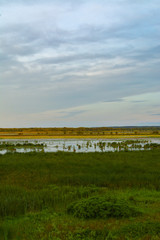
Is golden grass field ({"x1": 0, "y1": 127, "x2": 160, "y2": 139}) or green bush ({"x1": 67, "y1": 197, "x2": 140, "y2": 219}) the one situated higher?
golden grass field ({"x1": 0, "y1": 127, "x2": 160, "y2": 139})

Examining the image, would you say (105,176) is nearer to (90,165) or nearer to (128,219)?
(90,165)

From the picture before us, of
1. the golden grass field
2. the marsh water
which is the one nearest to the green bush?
the marsh water

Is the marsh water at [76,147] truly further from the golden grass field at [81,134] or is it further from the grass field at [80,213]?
the golden grass field at [81,134]

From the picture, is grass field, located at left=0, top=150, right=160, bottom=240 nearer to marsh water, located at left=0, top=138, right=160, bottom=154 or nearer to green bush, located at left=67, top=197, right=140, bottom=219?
green bush, located at left=67, top=197, right=140, bottom=219

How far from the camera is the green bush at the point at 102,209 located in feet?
25.6

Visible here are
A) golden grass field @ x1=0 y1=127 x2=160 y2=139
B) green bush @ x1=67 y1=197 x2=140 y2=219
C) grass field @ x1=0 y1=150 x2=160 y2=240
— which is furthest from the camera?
golden grass field @ x1=0 y1=127 x2=160 y2=139

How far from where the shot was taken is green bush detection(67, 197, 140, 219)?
779 centimetres

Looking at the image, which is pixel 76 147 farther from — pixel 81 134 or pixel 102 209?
pixel 81 134

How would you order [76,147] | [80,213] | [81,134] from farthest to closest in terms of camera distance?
[81,134] → [76,147] → [80,213]

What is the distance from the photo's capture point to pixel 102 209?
25.8ft

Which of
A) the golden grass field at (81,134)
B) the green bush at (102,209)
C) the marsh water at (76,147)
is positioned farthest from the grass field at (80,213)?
the golden grass field at (81,134)

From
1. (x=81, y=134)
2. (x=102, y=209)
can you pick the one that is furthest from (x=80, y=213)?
(x=81, y=134)

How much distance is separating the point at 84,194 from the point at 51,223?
3.34 m

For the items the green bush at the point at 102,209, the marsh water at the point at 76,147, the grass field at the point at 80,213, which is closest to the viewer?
the grass field at the point at 80,213
